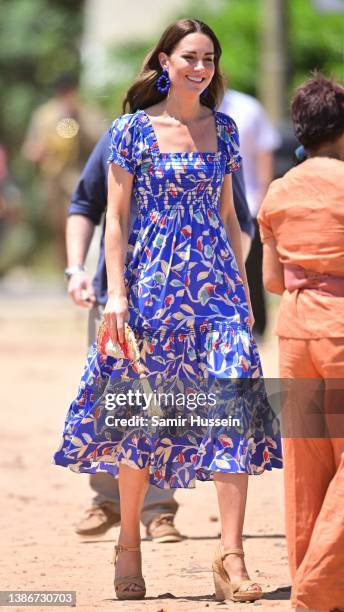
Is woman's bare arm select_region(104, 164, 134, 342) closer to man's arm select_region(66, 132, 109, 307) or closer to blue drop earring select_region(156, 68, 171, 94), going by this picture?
blue drop earring select_region(156, 68, 171, 94)

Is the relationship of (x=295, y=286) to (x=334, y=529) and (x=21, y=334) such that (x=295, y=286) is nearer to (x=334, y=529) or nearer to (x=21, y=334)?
(x=334, y=529)

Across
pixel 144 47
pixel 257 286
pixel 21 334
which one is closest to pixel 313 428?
pixel 257 286

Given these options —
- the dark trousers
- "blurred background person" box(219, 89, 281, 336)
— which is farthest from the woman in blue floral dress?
the dark trousers

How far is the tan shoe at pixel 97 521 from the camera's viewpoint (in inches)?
261

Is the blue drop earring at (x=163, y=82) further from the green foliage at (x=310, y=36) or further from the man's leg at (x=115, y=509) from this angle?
the green foliage at (x=310, y=36)

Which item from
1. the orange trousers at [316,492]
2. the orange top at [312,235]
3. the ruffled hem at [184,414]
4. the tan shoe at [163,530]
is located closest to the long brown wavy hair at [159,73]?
the orange top at [312,235]

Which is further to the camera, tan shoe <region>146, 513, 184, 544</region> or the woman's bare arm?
tan shoe <region>146, 513, 184, 544</region>

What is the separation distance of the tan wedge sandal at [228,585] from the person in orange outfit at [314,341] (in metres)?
0.31

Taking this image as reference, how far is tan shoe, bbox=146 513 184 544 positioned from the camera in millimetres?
6574

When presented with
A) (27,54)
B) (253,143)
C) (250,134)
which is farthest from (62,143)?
(27,54)

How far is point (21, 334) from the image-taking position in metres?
14.3

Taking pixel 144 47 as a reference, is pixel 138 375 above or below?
below

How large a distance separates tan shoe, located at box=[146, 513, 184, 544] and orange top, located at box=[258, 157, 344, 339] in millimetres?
1868

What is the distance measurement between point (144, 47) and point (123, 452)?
1686 cm
